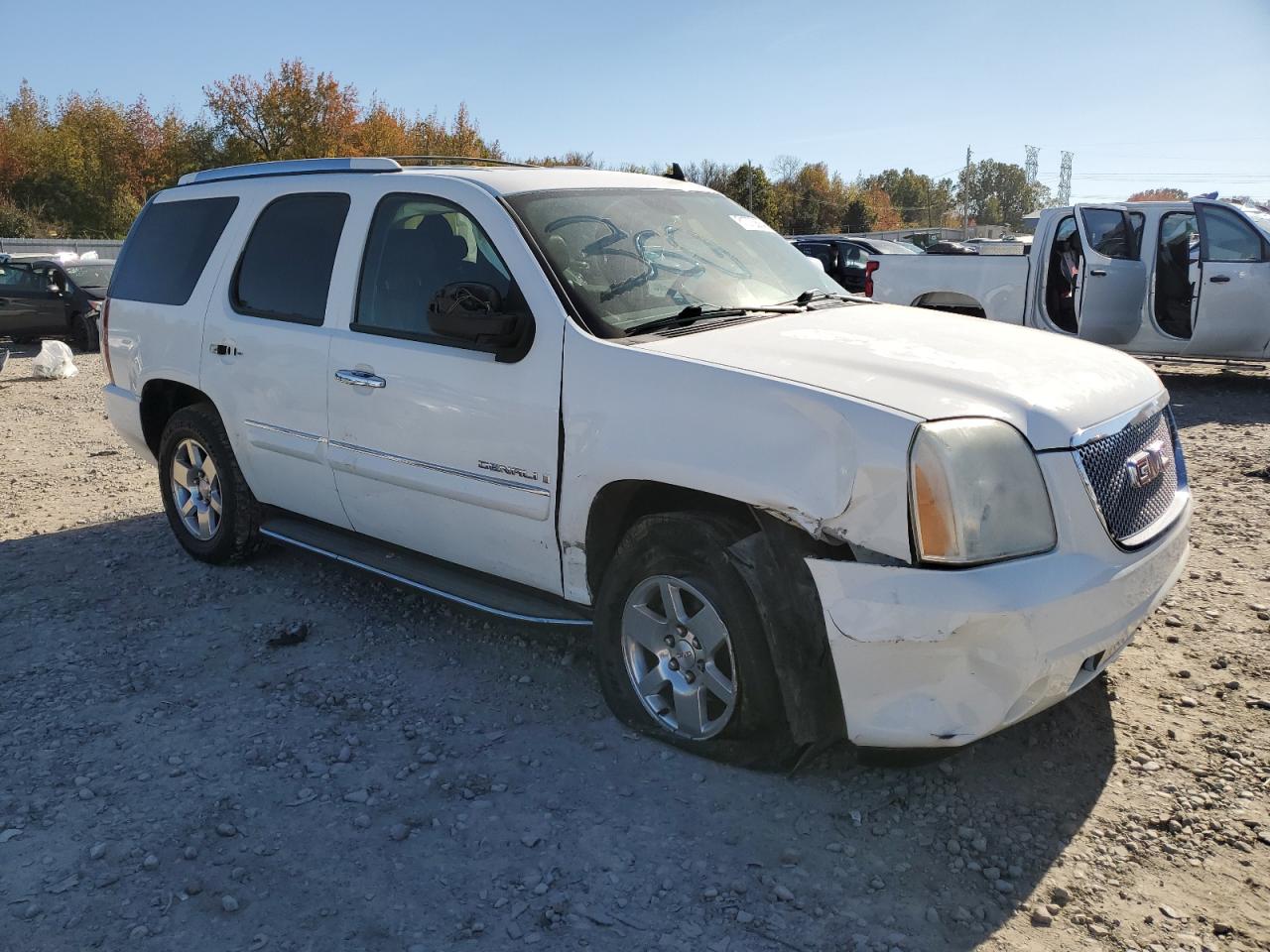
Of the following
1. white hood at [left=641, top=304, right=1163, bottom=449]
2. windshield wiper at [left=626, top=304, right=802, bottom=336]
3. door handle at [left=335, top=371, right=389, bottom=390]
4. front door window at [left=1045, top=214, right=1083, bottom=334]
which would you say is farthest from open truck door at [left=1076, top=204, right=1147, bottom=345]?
door handle at [left=335, top=371, right=389, bottom=390]

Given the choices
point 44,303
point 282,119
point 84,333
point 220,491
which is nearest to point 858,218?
point 282,119

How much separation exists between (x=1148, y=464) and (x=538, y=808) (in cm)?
223

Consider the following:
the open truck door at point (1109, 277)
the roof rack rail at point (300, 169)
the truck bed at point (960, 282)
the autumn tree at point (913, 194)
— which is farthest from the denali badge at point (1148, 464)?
the autumn tree at point (913, 194)

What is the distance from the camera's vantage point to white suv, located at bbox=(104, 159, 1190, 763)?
9.29ft

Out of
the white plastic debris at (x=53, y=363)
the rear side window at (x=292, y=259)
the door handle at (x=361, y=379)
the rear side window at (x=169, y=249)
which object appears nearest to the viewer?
the door handle at (x=361, y=379)

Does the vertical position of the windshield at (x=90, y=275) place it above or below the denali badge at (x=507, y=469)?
above

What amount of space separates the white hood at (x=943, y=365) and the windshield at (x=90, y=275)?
17539mm

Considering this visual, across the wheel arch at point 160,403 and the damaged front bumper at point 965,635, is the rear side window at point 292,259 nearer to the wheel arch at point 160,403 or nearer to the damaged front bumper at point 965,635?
the wheel arch at point 160,403

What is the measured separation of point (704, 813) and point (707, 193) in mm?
2893

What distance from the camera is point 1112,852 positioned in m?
2.92

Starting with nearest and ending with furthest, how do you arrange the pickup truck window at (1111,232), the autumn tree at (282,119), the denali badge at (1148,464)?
1. the denali badge at (1148,464)
2. the pickup truck window at (1111,232)
3. the autumn tree at (282,119)

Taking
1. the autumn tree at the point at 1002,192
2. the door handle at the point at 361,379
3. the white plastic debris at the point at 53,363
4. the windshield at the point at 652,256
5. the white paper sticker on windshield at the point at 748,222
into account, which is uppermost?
the autumn tree at the point at 1002,192

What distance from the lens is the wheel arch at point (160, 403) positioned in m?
5.64

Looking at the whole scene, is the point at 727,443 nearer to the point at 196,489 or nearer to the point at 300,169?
the point at 300,169
